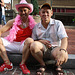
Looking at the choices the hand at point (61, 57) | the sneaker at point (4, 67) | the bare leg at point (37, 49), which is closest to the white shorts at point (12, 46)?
the sneaker at point (4, 67)

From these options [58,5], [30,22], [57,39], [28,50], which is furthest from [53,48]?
[58,5]

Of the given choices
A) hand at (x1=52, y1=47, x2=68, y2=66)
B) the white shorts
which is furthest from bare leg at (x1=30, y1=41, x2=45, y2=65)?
the white shorts

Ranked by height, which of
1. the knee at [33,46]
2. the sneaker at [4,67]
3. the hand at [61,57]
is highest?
the knee at [33,46]

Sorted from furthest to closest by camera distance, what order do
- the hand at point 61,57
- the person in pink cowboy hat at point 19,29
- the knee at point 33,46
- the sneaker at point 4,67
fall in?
the person in pink cowboy hat at point 19,29 < the sneaker at point 4,67 < the knee at point 33,46 < the hand at point 61,57

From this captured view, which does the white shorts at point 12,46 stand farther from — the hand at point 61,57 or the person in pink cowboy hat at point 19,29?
the hand at point 61,57

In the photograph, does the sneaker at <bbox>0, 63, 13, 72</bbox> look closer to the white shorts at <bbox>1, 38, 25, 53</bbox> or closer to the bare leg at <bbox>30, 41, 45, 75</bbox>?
the white shorts at <bbox>1, 38, 25, 53</bbox>

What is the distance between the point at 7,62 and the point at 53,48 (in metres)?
0.93

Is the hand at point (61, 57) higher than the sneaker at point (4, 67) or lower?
higher

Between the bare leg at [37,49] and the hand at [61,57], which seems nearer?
the hand at [61,57]

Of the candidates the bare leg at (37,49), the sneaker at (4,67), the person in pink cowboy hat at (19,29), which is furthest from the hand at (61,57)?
the sneaker at (4,67)

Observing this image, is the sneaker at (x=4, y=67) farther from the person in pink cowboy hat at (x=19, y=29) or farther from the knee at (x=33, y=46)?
the knee at (x=33, y=46)

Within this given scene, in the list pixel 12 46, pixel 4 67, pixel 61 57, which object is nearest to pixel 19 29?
pixel 12 46

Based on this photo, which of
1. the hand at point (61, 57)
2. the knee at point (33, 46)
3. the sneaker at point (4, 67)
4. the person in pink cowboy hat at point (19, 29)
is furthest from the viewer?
the person in pink cowboy hat at point (19, 29)

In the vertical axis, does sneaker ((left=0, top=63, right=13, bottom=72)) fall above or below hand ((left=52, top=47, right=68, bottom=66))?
below
